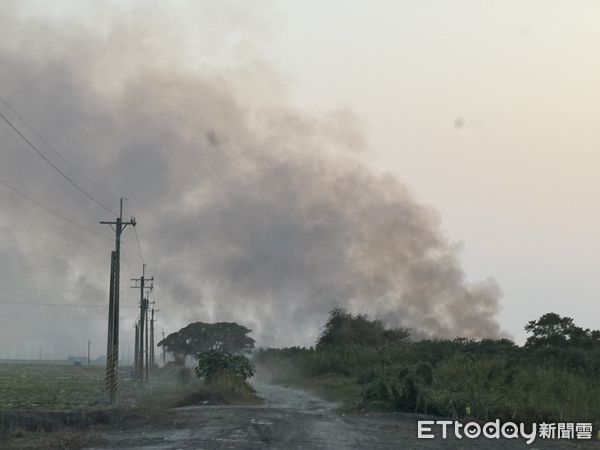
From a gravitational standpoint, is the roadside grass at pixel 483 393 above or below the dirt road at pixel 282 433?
above

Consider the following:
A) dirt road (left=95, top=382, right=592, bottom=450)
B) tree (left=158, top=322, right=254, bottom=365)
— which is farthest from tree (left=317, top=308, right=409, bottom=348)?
dirt road (left=95, top=382, right=592, bottom=450)

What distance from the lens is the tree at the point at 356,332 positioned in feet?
284

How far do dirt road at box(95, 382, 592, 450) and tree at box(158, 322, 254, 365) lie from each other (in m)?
84.1

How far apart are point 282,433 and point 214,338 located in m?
92.3

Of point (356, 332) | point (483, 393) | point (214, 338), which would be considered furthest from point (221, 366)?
point (214, 338)

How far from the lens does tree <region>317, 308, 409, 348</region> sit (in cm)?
8644

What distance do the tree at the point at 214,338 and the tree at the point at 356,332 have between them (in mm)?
24025

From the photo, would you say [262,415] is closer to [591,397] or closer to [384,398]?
[384,398]

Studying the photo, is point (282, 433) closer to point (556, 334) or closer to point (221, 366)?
point (221, 366)

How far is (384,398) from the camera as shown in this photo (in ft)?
→ 100

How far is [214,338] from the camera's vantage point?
11225 centimetres

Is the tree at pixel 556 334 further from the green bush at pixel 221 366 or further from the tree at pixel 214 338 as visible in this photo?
the tree at pixel 214 338

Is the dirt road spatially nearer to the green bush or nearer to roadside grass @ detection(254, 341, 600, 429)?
roadside grass @ detection(254, 341, 600, 429)

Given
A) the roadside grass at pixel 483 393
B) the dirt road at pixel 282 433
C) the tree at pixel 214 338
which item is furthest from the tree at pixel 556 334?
the tree at pixel 214 338
